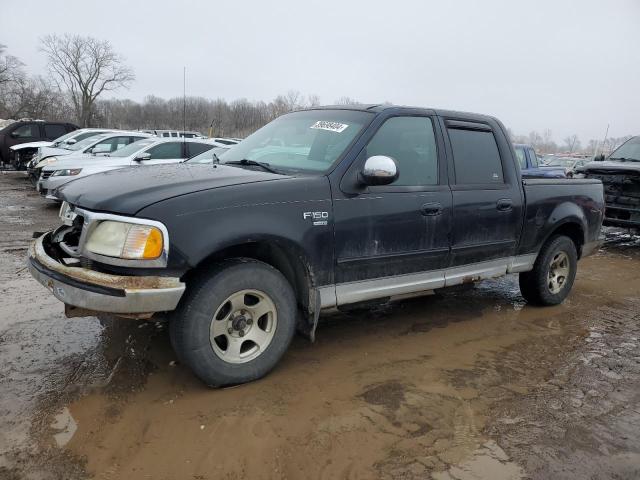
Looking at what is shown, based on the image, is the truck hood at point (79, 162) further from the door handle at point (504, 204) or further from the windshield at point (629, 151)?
the windshield at point (629, 151)

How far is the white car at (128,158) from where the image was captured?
33.2ft

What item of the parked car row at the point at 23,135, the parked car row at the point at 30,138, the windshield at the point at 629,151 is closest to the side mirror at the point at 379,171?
the windshield at the point at 629,151

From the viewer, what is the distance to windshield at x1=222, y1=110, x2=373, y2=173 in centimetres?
367

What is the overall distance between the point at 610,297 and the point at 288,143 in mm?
4556

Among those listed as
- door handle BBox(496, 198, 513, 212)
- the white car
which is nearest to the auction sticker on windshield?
door handle BBox(496, 198, 513, 212)

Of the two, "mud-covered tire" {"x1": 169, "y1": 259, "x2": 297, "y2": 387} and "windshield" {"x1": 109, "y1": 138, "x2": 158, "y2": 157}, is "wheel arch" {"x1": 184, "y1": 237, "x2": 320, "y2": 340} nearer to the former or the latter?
"mud-covered tire" {"x1": 169, "y1": 259, "x2": 297, "y2": 387}

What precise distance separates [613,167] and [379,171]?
778cm

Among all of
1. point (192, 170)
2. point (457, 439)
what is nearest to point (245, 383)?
point (457, 439)

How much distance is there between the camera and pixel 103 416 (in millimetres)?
2789

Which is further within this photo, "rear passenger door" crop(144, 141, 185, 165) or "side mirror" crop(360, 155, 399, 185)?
"rear passenger door" crop(144, 141, 185, 165)

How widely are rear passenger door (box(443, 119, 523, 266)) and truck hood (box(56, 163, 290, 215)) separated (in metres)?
1.65

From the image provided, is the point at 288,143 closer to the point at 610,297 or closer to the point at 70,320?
the point at 70,320

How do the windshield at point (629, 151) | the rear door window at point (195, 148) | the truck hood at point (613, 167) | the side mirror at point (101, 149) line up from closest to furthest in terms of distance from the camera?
the truck hood at point (613, 167), the windshield at point (629, 151), the rear door window at point (195, 148), the side mirror at point (101, 149)

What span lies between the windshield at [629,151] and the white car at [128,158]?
28.4ft
